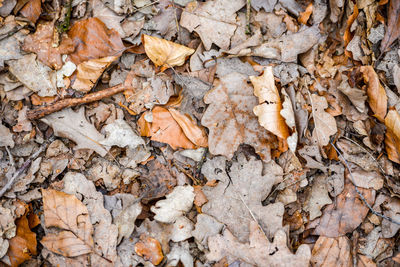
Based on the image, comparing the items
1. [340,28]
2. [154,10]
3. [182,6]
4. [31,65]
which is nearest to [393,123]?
[340,28]

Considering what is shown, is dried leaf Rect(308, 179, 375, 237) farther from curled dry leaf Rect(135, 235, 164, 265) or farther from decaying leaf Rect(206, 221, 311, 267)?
curled dry leaf Rect(135, 235, 164, 265)

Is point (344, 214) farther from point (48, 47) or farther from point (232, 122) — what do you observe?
point (48, 47)

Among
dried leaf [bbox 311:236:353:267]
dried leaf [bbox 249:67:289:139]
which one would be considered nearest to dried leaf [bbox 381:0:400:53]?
dried leaf [bbox 249:67:289:139]

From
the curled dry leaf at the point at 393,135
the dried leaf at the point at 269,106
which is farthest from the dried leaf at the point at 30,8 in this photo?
the curled dry leaf at the point at 393,135

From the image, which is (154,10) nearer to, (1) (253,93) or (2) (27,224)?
(1) (253,93)

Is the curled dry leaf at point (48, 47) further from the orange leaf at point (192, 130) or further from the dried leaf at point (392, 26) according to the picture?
the dried leaf at point (392, 26)
